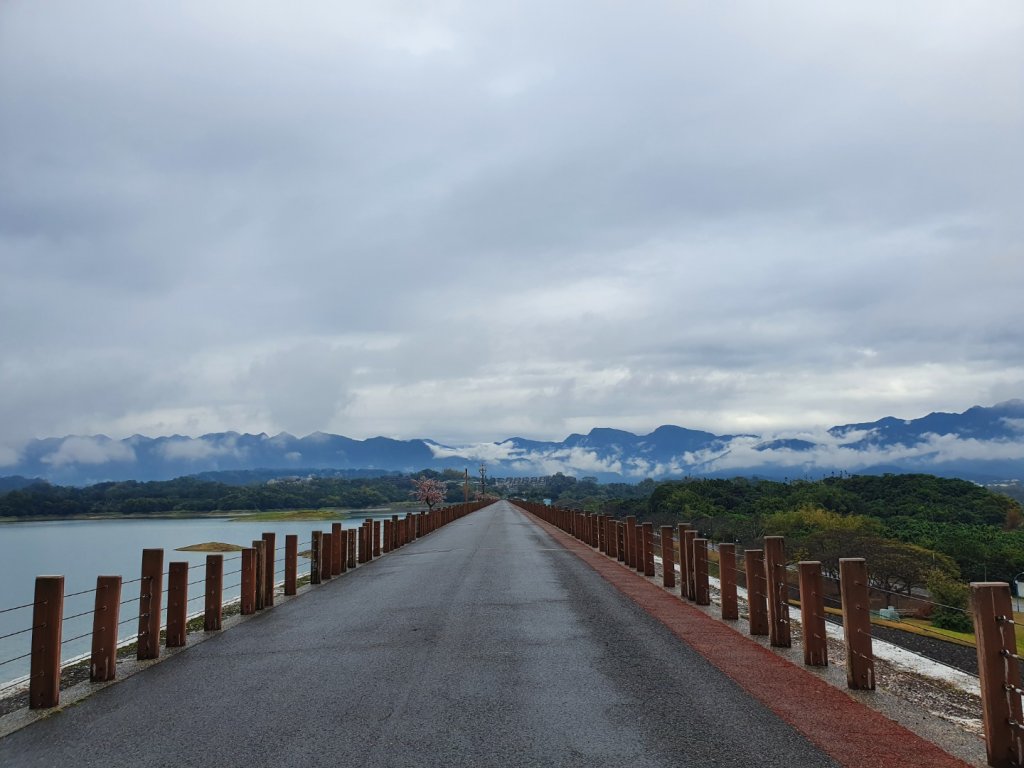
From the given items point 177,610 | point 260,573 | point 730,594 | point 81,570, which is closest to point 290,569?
point 260,573

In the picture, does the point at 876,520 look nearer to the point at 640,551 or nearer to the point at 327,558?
the point at 640,551

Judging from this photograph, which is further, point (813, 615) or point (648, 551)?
point (648, 551)

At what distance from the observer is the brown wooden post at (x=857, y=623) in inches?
263

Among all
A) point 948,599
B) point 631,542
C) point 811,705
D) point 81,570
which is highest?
point 631,542

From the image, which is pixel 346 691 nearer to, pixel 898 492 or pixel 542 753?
pixel 542 753

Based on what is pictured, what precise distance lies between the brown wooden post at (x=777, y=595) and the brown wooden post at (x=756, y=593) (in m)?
0.56

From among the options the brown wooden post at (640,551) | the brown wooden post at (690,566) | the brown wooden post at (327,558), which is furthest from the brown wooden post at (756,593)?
the brown wooden post at (327,558)

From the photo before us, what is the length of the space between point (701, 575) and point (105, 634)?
8.06 m

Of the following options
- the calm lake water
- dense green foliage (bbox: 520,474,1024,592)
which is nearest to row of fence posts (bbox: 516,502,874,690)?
the calm lake water

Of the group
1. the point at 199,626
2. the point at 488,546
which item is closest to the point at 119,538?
the point at 488,546

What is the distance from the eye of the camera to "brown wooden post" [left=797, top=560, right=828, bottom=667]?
754cm

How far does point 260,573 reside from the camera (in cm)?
1186

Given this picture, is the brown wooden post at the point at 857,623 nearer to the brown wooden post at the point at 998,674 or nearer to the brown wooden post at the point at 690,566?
the brown wooden post at the point at 998,674

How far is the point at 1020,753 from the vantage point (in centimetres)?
480
